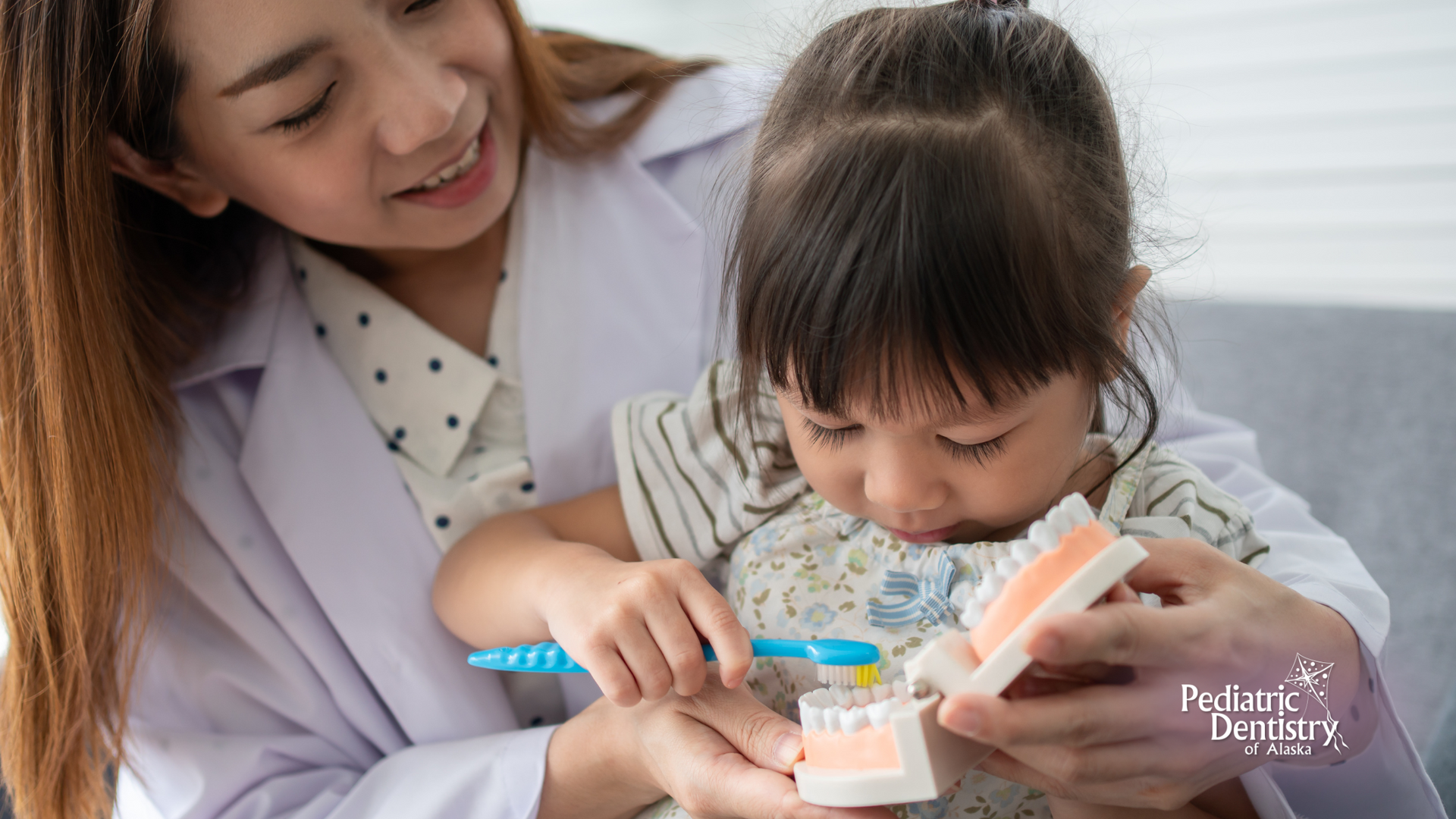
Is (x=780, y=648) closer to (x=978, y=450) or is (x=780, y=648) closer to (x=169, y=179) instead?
(x=978, y=450)

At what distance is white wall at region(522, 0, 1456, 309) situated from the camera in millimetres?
2250

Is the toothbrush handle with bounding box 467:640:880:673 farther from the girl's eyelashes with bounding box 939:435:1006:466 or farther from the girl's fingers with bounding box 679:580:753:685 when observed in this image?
the girl's eyelashes with bounding box 939:435:1006:466

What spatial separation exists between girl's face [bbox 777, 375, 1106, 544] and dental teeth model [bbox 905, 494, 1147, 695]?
0.12 metres

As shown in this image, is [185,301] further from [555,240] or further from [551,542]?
[551,542]

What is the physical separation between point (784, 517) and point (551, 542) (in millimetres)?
248

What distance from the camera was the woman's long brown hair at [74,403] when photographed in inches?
36.7

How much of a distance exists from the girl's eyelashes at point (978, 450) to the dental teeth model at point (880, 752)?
0.62ft

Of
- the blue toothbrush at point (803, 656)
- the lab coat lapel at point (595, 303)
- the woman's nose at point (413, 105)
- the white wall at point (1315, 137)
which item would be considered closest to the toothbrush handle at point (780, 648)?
the blue toothbrush at point (803, 656)

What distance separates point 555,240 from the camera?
49.3 inches

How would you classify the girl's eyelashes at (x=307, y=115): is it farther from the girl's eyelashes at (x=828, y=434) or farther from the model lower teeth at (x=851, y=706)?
the model lower teeth at (x=851, y=706)

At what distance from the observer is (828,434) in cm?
80

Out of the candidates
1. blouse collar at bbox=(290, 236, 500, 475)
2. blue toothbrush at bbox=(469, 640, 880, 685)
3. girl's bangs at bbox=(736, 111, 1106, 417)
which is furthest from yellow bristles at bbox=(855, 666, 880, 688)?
blouse collar at bbox=(290, 236, 500, 475)

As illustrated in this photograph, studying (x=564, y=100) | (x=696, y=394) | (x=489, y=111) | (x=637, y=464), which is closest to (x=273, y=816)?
(x=637, y=464)

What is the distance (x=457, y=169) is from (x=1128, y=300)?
2.51ft
